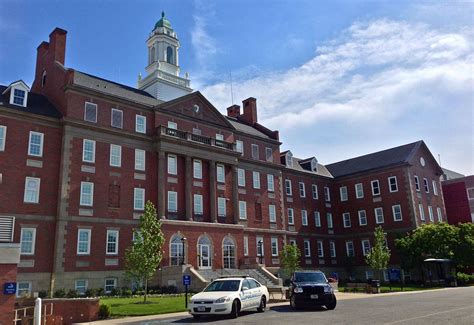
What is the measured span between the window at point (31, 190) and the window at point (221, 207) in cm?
1732

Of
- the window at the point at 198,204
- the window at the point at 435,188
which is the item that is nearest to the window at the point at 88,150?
the window at the point at 198,204

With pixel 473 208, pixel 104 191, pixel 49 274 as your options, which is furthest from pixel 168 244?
pixel 473 208

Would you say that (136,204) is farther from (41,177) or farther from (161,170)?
(41,177)

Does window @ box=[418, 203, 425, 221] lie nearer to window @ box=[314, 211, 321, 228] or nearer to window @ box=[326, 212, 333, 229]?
window @ box=[326, 212, 333, 229]

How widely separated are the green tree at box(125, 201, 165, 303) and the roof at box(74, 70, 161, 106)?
14029 mm

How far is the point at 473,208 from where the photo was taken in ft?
249

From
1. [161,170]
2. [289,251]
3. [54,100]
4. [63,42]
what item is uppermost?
[63,42]

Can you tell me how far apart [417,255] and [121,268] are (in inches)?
1235

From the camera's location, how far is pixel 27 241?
31000 mm

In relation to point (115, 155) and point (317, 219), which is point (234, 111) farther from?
point (115, 155)

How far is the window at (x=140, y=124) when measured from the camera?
39.3m

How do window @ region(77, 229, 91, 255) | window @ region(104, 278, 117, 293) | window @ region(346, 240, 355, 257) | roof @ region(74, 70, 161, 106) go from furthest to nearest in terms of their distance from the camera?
window @ region(346, 240, 355, 257) < roof @ region(74, 70, 161, 106) < window @ region(104, 278, 117, 293) < window @ region(77, 229, 91, 255)

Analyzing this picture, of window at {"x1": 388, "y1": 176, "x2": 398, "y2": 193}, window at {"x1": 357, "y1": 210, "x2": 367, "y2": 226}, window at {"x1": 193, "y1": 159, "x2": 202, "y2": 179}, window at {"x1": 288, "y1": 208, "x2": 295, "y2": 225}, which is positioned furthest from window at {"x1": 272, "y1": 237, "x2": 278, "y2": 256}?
window at {"x1": 388, "y1": 176, "x2": 398, "y2": 193}

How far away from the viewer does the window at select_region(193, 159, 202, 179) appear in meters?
42.2
